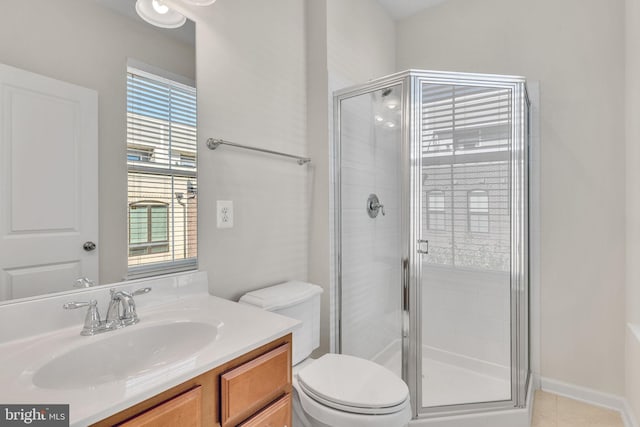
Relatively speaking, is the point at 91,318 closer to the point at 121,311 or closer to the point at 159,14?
the point at 121,311

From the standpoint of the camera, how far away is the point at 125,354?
1.00 m

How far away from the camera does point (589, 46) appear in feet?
6.43

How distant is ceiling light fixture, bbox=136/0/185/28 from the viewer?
4.10ft

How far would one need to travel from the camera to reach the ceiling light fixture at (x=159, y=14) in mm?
1249

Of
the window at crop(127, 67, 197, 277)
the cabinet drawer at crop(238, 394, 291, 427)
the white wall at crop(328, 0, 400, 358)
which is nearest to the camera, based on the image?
the cabinet drawer at crop(238, 394, 291, 427)

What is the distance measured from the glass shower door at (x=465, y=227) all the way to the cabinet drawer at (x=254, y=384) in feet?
3.16

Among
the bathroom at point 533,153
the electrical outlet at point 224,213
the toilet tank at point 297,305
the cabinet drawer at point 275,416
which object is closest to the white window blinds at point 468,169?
the bathroom at point 533,153

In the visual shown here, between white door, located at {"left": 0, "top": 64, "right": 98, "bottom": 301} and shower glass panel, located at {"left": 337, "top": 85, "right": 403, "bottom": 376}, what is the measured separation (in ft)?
4.26

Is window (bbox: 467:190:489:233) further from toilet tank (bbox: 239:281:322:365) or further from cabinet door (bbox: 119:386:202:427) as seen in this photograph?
cabinet door (bbox: 119:386:202:427)

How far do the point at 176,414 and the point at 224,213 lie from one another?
3.00 feet

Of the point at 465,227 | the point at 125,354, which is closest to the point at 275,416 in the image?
the point at 125,354

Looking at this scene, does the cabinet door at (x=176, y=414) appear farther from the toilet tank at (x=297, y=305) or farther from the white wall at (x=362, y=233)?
the white wall at (x=362, y=233)

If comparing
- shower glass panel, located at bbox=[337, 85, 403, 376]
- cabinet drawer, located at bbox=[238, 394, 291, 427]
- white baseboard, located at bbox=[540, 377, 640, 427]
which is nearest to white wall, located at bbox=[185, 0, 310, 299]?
shower glass panel, located at bbox=[337, 85, 403, 376]

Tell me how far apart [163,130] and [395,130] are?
1.16m
